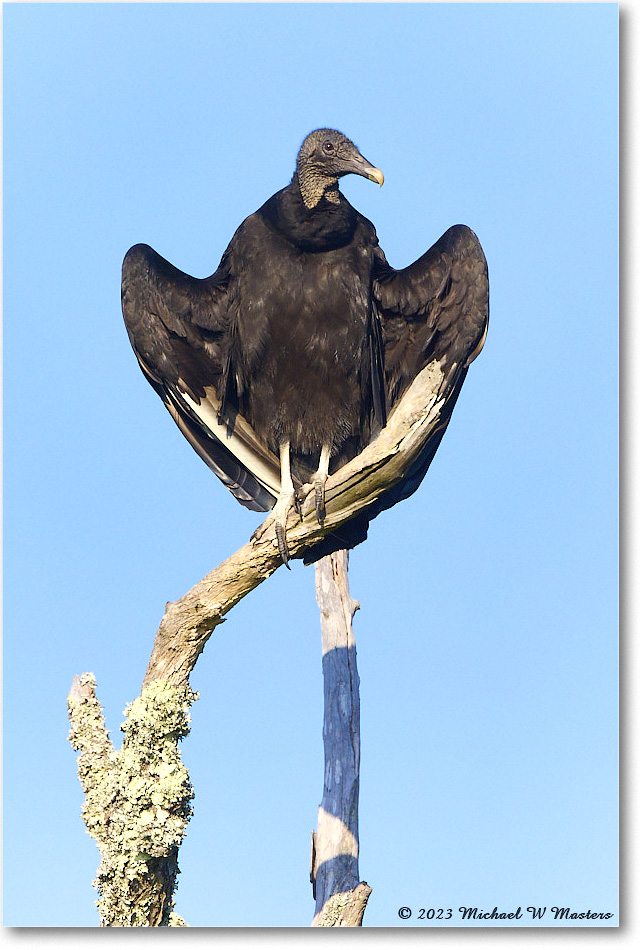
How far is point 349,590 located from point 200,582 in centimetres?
178

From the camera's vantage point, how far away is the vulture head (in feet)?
13.3

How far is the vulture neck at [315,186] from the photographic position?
13.3ft

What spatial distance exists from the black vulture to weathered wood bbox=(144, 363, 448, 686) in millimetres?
373

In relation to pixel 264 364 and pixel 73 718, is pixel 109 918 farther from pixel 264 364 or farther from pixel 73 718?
pixel 264 364

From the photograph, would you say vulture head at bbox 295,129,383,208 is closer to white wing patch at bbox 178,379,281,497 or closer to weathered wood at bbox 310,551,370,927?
white wing patch at bbox 178,379,281,497

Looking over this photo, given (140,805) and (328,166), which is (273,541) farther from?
(328,166)

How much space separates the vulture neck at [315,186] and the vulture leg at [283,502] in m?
0.93

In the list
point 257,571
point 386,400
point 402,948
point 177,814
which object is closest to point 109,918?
point 177,814

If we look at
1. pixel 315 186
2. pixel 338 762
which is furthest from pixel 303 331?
pixel 338 762

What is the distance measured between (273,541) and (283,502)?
29 centimetres

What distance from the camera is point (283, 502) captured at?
373 cm

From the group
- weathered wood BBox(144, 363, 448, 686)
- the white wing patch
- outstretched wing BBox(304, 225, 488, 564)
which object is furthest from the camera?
the white wing patch

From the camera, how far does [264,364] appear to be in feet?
13.2

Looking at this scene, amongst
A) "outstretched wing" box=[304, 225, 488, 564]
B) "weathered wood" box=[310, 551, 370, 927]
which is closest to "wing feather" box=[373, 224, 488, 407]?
"outstretched wing" box=[304, 225, 488, 564]
